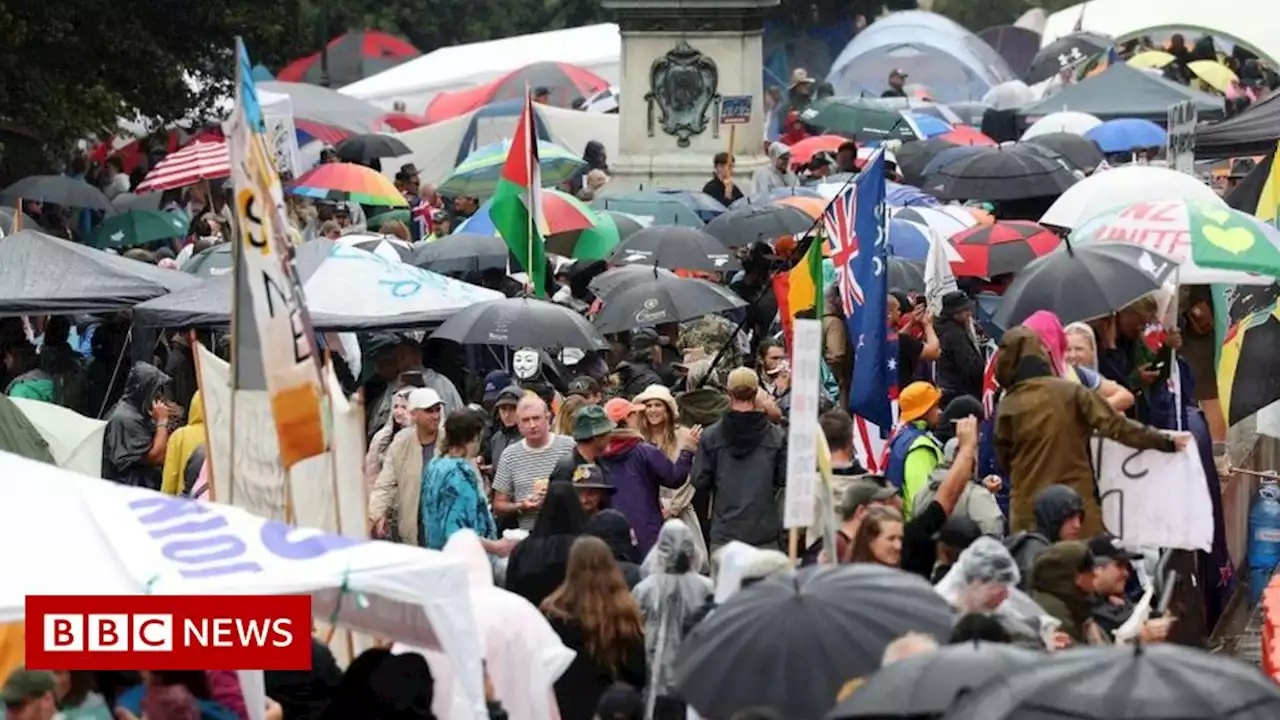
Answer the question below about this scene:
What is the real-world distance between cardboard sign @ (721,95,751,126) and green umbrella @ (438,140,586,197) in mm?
1360

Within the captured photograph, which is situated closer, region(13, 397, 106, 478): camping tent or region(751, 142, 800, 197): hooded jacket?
region(13, 397, 106, 478): camping tent

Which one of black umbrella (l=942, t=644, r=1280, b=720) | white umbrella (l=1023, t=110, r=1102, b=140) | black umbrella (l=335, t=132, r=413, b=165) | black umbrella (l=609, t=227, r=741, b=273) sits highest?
black umbrella (l=942, t=644, r=1280, b=720)

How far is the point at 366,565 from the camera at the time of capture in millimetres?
10055

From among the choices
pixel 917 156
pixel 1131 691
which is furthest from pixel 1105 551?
pixel 917 156

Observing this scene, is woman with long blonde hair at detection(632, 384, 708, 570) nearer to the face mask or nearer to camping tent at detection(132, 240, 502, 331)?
the face mask

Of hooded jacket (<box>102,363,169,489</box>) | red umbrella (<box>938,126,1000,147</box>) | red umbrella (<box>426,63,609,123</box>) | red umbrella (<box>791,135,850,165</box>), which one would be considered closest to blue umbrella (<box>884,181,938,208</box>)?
red umbrella (<box>791,135,850,165</box>)

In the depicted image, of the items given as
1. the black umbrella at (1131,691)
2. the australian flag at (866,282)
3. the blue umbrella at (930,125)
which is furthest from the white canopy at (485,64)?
the black umbrella at (1131,691)

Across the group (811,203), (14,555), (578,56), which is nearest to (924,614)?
(14,555)

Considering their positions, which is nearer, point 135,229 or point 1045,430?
point 1045,430

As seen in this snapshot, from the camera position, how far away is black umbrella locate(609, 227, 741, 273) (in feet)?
70.6

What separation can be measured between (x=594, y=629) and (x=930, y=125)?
2426 cm

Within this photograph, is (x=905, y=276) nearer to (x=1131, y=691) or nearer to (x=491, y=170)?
(x=491, y=170)

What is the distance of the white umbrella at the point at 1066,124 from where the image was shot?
3388cm

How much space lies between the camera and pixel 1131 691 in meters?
7.95
